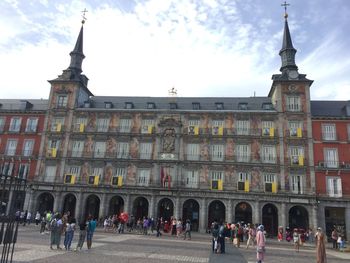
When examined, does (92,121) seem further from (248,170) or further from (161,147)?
(248,170)

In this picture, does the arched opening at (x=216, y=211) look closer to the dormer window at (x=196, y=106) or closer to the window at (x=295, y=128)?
the window at (x=295, y=128)

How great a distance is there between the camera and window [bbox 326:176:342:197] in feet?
113

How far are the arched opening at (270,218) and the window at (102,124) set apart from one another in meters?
23.4

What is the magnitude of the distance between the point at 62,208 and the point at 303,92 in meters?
35.1

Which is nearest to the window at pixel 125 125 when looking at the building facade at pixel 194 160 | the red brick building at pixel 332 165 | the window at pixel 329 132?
the building facade at pixel 194 160

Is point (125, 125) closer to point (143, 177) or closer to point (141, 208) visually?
point (143, 177)

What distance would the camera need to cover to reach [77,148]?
133 feet

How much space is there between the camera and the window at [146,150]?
128ft

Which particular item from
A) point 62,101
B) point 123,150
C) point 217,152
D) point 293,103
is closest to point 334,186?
point 293,103

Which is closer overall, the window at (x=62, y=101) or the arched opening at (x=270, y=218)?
the arched opening at (x=270, y=218)

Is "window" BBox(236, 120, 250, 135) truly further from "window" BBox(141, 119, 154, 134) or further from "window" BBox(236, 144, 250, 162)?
"window" BBox(141, 119, 154, 134)

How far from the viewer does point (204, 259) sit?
1466 centimetres

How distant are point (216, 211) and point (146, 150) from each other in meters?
12.0

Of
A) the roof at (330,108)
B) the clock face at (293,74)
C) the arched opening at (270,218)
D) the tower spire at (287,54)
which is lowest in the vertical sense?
the arched opening at (270,218)
